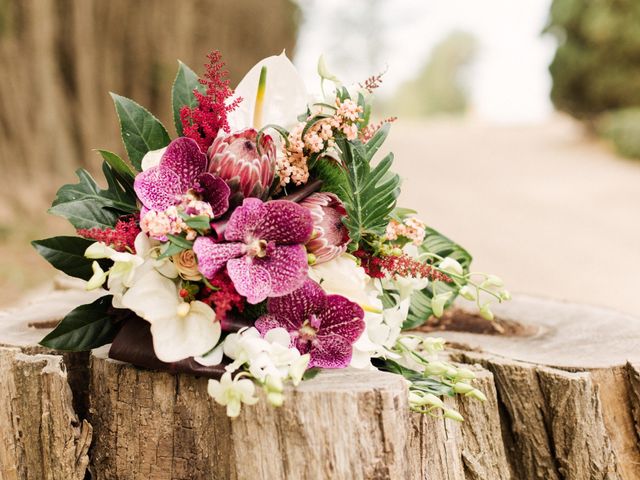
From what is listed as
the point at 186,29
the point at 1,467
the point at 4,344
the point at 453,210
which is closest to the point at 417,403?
the point at 1,467

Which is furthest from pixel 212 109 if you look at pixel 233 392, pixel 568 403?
pixel 568 403

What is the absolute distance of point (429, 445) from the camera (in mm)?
1460

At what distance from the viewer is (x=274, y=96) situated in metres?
1.52

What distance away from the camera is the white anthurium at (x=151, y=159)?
1.41 meters

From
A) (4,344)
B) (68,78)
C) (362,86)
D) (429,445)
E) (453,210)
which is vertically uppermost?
(68,78)

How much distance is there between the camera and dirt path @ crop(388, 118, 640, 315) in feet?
21.7

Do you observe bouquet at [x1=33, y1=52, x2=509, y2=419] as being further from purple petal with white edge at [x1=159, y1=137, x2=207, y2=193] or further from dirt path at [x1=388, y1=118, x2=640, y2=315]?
dirt path at [x1=388, y1=118, x2=640, y2=315]

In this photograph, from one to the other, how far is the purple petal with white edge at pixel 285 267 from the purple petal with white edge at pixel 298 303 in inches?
2.7

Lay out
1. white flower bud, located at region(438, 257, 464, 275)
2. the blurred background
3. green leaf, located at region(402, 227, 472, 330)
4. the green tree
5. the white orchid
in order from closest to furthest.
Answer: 1. the white orchid
2. white flower bud, located at region(438, 257, 464, 275)
3. green leaf, located at region(402, 227, 472, 330)
4. the blurred background
5. the green tree

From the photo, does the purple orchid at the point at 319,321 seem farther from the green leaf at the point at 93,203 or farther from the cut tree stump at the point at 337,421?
the green leaf at the point at 93,203

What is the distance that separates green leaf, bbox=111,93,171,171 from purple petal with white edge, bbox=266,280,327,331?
0.45 meters

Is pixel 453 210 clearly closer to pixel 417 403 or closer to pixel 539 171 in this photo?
pixel 539 171

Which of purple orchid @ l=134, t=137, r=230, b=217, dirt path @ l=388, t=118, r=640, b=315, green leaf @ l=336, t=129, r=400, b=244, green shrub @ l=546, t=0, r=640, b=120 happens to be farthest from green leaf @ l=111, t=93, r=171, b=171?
green shrub @ l=546, t=0, r=640, b=120

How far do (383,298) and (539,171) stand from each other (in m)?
11.8
